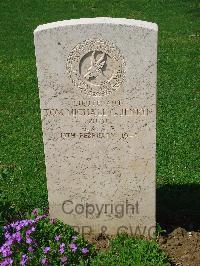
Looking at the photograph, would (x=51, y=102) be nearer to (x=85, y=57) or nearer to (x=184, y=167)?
(x=85, y=57)

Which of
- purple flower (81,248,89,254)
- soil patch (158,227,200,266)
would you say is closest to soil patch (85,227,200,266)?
soil patch (158,227,200,266)

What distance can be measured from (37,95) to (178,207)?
4131 millimetres

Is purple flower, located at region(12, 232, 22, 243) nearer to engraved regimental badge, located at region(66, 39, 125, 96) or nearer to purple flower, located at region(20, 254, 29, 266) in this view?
purple flower, located at region(20, 254, 29, 266)

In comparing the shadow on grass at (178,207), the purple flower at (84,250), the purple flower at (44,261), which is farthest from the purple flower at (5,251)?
the shadow on grass at (178,207)

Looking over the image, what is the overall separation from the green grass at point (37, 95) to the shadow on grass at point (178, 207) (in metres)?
0.17

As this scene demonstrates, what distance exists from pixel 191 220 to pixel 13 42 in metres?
8.12

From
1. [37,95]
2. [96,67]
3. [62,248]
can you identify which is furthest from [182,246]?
[37,95]

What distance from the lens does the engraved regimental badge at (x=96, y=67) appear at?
4266 millimetres

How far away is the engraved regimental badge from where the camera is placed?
427 cm

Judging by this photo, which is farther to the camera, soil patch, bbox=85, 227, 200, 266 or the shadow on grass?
the shadow on grass

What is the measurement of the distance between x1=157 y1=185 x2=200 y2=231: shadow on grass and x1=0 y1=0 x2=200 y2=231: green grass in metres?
0.17

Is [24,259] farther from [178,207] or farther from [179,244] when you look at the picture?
[178,207]

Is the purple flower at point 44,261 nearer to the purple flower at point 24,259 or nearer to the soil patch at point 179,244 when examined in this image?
the purple flower at point 24,259

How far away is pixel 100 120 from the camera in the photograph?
4504mm
